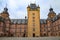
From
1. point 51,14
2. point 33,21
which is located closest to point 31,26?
point 33,21

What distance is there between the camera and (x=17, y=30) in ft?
215

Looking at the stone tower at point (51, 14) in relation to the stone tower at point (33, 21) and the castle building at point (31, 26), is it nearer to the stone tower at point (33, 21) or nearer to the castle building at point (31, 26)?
the castle building at point (31, 26)

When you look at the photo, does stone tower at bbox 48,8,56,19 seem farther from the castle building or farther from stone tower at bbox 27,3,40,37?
stone tower at bbox 27,3,40,37

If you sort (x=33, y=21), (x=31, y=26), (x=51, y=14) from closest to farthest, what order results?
(x=31, y=26) → (x=33, y=21) → (x=51, y=14)

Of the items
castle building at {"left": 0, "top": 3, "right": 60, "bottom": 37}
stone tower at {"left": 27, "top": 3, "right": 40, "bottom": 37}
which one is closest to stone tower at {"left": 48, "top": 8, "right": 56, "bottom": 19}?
castle building at {"left": 0, "top": 3, "right": 60, "bottom": 37}

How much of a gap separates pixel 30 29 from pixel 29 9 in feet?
35.9

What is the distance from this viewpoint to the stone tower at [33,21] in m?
57.7

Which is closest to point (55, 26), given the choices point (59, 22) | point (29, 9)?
point (59, 22)

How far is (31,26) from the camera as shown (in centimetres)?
5847

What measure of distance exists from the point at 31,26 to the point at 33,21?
2938 mm

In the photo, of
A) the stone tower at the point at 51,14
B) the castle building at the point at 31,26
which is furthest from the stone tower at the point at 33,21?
the stone tower at the point at 51,14

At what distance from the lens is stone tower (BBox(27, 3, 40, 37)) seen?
57719 millimetres

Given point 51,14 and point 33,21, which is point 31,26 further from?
point 51,14

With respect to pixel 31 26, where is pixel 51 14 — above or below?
above
